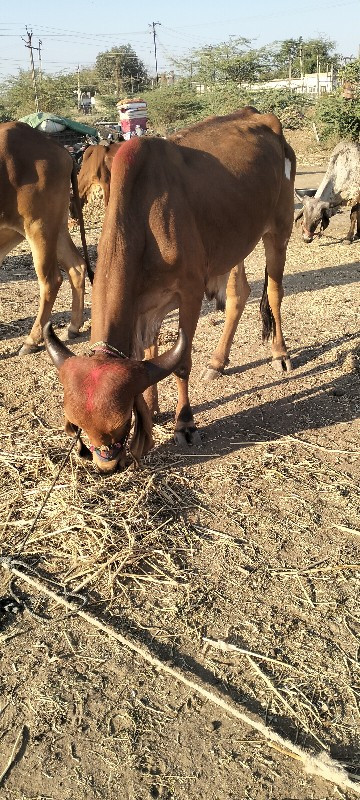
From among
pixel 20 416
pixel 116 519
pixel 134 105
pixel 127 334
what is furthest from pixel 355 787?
pixel 134 105

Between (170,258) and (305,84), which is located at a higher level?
(170,258)

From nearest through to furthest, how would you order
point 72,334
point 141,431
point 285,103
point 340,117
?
point 141,431, point 72,334, point 340,117, point 285,103

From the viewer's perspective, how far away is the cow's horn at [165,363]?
11.3 feet

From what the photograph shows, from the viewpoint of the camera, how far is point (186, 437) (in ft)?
16.0

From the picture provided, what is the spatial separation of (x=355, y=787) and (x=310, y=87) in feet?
126

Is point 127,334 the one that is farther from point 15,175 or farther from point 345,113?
point 345,113

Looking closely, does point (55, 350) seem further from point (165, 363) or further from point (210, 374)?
point (210, 374)

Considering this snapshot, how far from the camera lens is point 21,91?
3834 cm

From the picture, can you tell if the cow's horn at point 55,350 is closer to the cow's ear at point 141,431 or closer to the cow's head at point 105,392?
the cow's head at point 105,392

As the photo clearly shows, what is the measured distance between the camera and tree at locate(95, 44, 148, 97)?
52.3 meters

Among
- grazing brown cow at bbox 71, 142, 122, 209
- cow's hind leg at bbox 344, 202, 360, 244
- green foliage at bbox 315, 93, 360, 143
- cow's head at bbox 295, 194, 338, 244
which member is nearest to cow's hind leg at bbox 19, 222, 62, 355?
grazing brown cow at bbox 71, 142, 122, 209

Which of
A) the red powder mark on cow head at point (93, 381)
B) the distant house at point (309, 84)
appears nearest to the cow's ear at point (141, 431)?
the red powder mark on cow head at point (93, 381)

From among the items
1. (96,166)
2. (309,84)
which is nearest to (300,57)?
(309,84)

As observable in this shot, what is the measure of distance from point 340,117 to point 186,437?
63.6 ft
